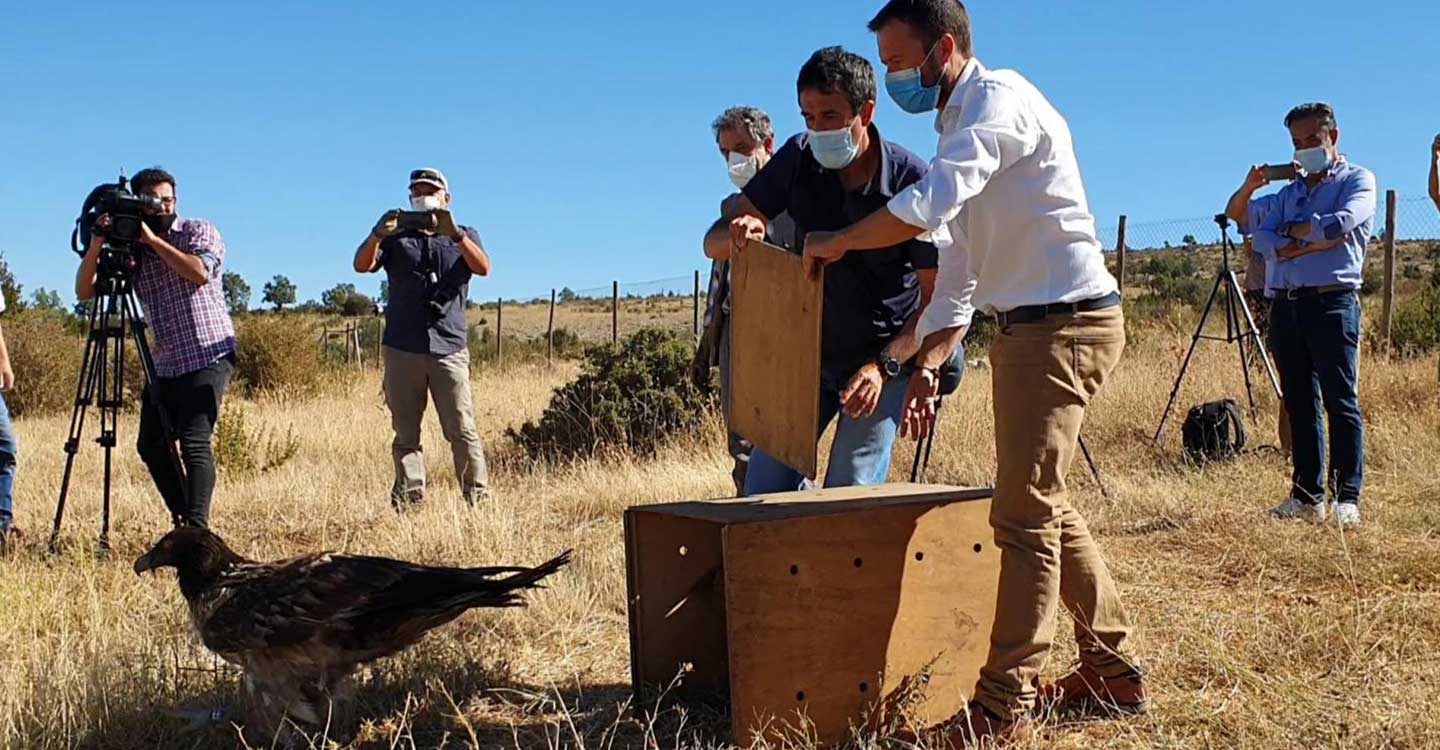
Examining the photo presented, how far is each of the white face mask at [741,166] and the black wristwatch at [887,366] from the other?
6.28 ft

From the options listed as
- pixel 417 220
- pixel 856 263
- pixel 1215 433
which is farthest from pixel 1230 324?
pixel 856 263

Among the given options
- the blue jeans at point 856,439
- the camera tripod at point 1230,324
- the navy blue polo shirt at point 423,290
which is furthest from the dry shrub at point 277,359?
the blue jeans at point 856,439

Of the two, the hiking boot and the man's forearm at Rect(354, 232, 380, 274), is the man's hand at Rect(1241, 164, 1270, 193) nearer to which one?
the hiking boot

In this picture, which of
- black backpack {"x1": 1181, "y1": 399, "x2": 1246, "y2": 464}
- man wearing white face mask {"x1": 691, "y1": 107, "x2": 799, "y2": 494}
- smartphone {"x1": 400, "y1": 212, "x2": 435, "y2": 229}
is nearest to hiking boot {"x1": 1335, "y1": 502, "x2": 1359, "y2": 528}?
black backpack {"x1": 1181, "y1": 399, "x2": 1246, "y2": 464}

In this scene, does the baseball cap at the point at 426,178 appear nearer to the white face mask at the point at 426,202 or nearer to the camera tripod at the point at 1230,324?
the white face mask at the point at 426,202

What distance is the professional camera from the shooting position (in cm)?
594

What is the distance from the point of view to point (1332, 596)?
4938 mm

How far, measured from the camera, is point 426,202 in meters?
7.11

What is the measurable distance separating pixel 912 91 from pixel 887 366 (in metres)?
0.87

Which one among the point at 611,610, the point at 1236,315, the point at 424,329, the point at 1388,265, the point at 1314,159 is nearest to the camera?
the point at 611,610

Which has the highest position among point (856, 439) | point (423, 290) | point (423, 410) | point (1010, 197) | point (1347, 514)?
point (1010, 197)

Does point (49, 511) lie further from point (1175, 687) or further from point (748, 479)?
point (1175, 687)

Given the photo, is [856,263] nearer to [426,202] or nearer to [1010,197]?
[1010,197]

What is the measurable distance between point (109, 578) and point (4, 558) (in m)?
0.96
